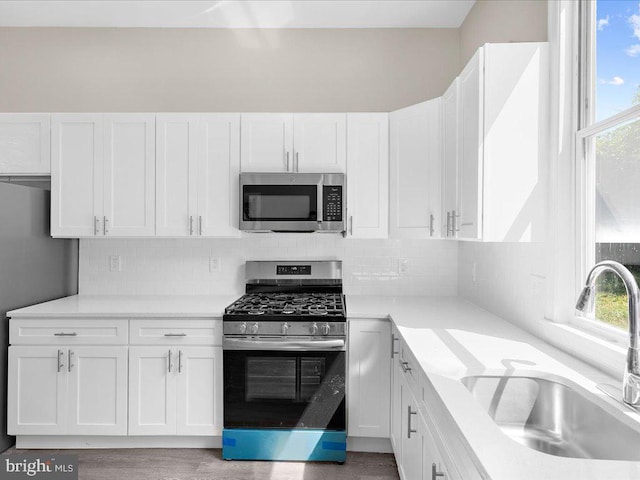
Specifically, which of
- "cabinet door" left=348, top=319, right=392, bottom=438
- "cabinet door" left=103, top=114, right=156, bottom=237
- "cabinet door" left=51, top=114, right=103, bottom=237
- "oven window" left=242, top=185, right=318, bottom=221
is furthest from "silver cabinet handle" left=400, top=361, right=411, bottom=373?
"cabinet door" left=51, top=114, right=103, bottom=237

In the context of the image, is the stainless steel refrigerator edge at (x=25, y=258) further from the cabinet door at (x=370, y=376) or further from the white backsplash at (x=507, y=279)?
the white backsplash at (x=507, y=279)

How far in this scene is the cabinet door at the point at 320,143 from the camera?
285 centimetres

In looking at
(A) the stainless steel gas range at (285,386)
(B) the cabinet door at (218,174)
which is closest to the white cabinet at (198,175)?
(B) the cabinet door at (218,174)

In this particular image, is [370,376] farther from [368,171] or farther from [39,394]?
[39,394]

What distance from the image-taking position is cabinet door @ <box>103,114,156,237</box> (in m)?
2.84

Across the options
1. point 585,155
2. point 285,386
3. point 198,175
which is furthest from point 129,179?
point 585,155

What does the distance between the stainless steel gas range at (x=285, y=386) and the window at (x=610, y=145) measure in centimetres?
Answer: 133

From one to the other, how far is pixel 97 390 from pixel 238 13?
108 inches

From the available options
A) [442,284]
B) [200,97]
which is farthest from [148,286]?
[442,284]

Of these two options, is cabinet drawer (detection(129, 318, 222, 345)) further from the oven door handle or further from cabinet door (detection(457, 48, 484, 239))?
cabinet door (detection(457, 48, 484, 239))

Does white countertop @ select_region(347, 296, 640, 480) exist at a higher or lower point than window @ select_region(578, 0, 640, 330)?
lower

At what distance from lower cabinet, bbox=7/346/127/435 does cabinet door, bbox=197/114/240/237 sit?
3.26 ft

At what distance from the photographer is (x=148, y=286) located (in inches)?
125

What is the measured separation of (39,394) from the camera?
254cm
